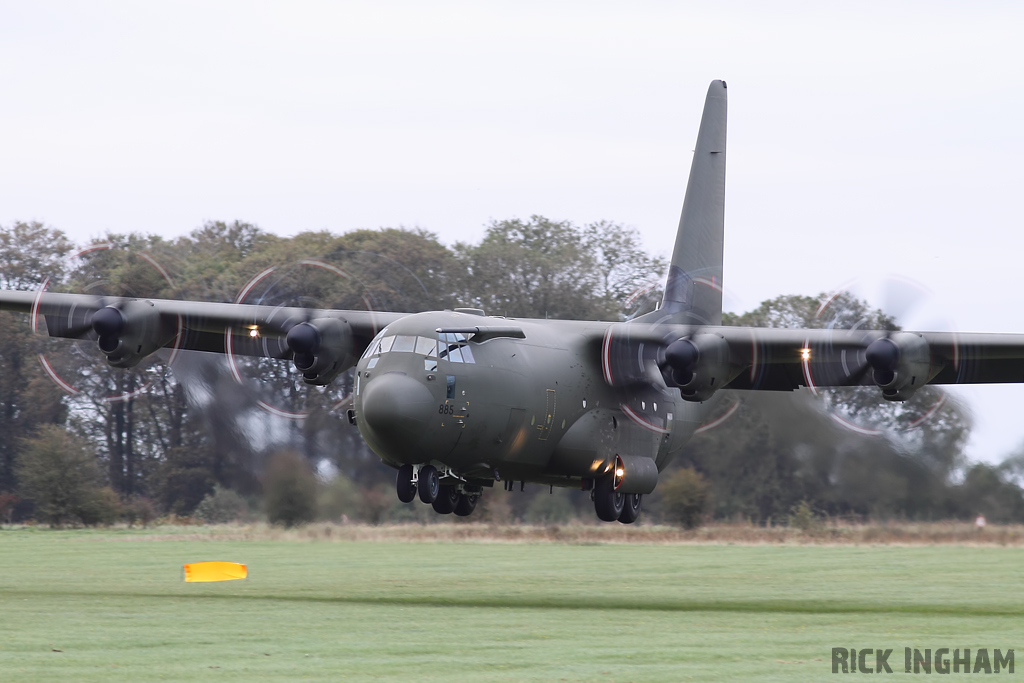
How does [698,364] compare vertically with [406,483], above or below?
above

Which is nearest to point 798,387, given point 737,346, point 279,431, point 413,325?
point 737,346

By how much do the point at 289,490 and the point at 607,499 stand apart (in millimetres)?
11279

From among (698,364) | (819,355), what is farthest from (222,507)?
(819,355)

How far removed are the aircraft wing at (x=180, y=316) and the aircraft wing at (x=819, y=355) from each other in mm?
4966

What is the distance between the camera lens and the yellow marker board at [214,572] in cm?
2541

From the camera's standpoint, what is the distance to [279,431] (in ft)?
109

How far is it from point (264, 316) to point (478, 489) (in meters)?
6.18

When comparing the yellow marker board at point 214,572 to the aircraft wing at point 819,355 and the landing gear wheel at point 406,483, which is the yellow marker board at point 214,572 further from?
the aircraft wing at point 819,355

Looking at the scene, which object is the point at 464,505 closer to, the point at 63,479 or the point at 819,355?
the point at 819,355

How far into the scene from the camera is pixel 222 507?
36844 millimetres

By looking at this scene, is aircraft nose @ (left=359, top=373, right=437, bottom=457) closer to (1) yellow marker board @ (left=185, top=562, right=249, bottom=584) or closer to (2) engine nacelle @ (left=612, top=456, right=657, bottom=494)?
(2) engine nacelle @ (left=612, top=456, right=657, bottom=494)

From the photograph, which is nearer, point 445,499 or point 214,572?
point 445,499

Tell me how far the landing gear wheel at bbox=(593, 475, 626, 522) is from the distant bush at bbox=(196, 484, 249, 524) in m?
13.2

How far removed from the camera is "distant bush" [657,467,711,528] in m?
40.9
